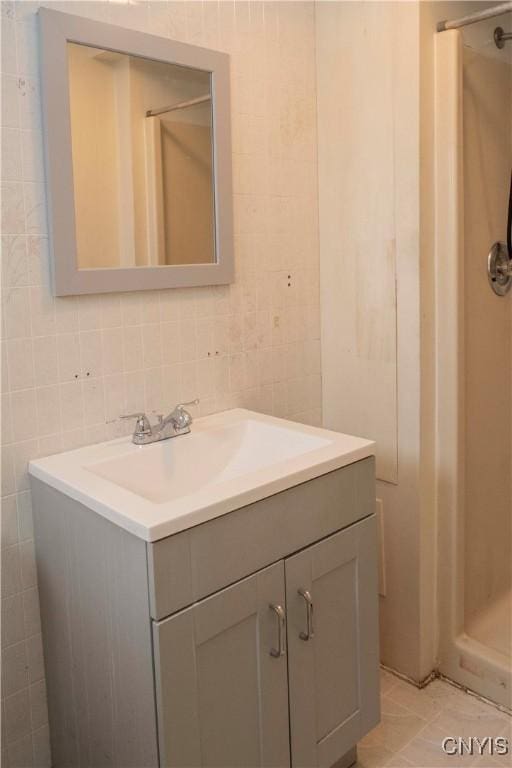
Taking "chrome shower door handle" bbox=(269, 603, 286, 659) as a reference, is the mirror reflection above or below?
above

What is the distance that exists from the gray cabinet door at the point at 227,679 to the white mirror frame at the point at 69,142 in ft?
2.44

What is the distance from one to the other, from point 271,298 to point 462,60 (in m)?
0.81

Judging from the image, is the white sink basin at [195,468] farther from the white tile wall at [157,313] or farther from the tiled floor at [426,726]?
the tiled floor at [426,726]

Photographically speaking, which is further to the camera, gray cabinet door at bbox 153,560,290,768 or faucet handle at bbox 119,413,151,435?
faucet handle at bbox 119,413,151,435

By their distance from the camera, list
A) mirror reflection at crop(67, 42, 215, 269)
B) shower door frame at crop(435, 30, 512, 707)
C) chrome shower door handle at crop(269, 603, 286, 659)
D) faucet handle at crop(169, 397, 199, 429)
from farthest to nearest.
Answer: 1. shower door frame at crop(435, 30, 512, 707)
2. faucet handle at crop(169, 397, 199, 429)
3. mirror reflection at crop(67, 42, 215, 269)
4. chrome shower door handle at crop(269, 603, 286, 659)

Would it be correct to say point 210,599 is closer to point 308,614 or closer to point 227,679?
point 227,679

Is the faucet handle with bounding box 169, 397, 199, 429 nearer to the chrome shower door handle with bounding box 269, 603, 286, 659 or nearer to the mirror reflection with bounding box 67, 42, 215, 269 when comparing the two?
the mirror reflection with bounding box 67, 42, 215, 269

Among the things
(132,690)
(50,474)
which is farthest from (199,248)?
(132,690)

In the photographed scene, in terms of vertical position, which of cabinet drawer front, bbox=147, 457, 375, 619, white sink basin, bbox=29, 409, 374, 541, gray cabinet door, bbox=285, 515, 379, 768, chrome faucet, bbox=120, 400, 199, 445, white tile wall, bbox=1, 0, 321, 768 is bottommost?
gray cabinet door, bbox=285, 515, 379, 768

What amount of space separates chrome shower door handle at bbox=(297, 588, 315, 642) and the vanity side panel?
38 centimetres

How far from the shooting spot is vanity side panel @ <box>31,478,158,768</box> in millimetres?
1239

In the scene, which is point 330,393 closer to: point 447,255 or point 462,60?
point 447,255

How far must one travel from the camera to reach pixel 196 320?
182 cm

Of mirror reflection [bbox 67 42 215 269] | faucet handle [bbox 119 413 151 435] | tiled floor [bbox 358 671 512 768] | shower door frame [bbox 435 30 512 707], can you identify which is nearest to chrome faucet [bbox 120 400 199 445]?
faucet handle [bbox 119 413 151 435]
